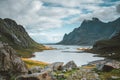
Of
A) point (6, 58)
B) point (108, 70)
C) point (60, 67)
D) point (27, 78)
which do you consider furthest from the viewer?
point (60, 67)

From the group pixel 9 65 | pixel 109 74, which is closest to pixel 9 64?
pixel 9 65

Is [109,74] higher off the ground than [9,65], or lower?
lower

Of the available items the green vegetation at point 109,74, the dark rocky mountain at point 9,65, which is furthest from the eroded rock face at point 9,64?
the green vegetation at point 109,74

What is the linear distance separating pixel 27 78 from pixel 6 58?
7.00m

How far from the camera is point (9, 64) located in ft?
116

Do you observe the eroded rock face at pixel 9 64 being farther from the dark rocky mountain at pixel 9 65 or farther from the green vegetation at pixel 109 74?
the green vegetation at pixel 109 74

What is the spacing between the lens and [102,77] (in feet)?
119

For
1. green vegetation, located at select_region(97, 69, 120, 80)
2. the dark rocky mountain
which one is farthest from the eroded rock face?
green vegetation, located at select_region(97, 69, 120, 80)

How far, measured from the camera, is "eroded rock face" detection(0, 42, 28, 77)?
34.6 meters

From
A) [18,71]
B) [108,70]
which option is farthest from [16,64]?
[108,70]

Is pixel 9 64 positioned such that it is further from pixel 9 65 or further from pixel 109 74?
pixel 109 74

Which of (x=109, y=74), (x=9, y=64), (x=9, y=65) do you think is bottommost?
(x=109, y=74)

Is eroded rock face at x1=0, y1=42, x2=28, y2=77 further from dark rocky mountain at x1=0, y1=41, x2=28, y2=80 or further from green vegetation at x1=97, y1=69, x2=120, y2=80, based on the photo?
green vegetation at x1=97, y1=69, x2=120, y2=80

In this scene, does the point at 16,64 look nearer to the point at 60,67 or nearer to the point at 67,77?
the point at 67,77
